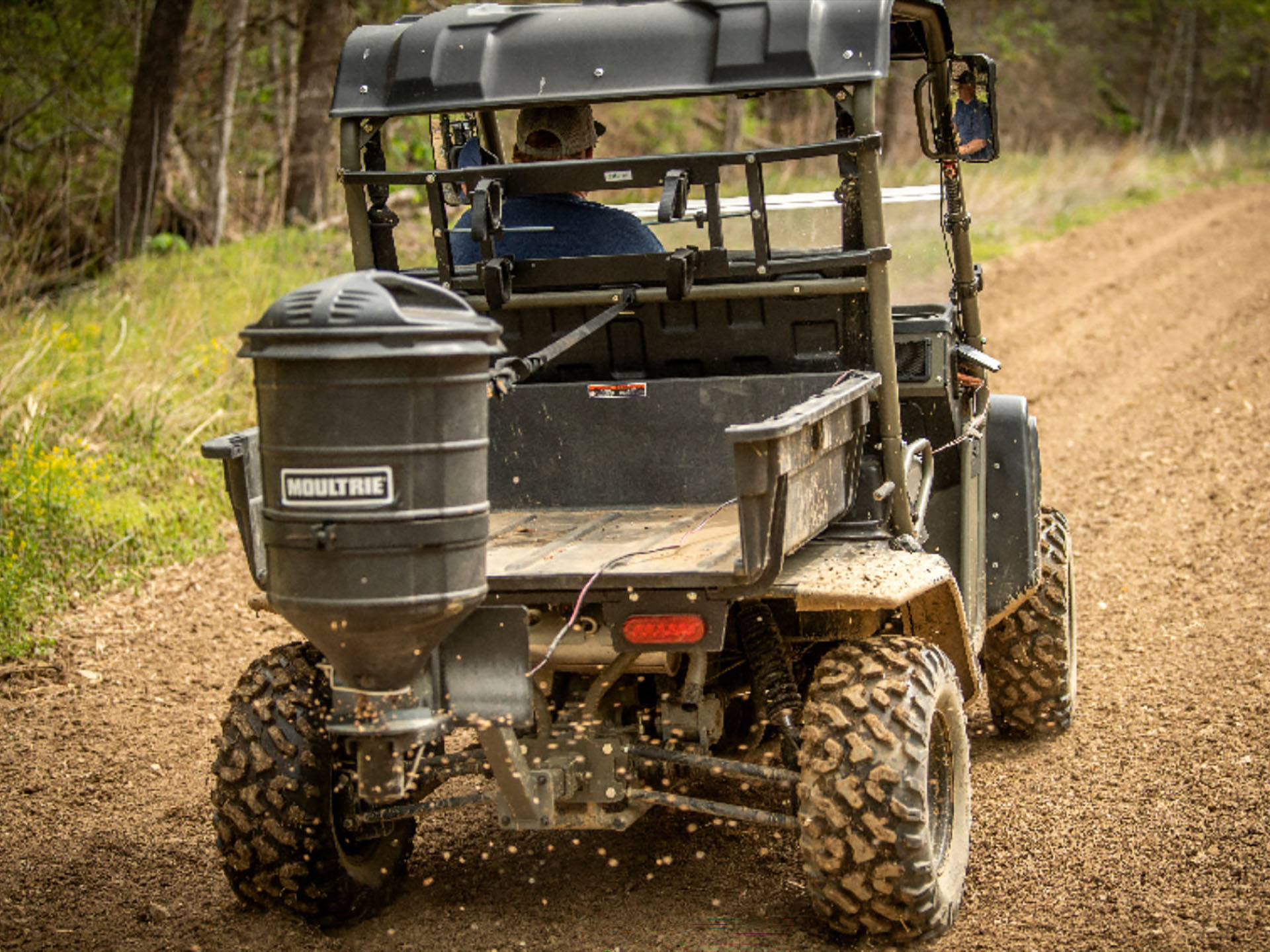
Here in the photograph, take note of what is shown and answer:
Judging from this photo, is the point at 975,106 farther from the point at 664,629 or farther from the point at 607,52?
the point at 664,629

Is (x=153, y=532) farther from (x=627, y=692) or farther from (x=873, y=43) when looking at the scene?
(x=873, y=43)

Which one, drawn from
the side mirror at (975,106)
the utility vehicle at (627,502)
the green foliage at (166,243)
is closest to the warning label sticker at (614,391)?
the utility vehicle at (627,502)

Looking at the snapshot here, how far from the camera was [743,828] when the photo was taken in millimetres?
4430

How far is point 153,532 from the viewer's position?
7246 millimetres

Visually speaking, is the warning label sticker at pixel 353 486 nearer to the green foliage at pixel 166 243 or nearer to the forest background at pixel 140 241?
the forest background at pixel 140 241

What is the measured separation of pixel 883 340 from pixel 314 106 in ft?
37.1

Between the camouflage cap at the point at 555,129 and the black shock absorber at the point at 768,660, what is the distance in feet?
4.90

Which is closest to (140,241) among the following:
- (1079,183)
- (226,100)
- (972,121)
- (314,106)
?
(226,100)

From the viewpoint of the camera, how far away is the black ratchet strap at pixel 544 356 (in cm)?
344

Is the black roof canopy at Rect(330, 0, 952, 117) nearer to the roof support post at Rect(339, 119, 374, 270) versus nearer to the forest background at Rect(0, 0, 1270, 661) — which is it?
the roof support post at Rect(339, 119, 374, 270)

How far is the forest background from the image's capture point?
708 centimetres

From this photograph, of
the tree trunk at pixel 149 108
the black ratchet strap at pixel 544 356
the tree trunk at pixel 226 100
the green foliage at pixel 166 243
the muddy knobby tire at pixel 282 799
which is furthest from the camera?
the tree trunk at pixel 226 100

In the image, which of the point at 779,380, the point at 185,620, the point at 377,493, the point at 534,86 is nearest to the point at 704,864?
the point at 779,380

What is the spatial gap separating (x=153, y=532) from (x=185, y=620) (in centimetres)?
83
